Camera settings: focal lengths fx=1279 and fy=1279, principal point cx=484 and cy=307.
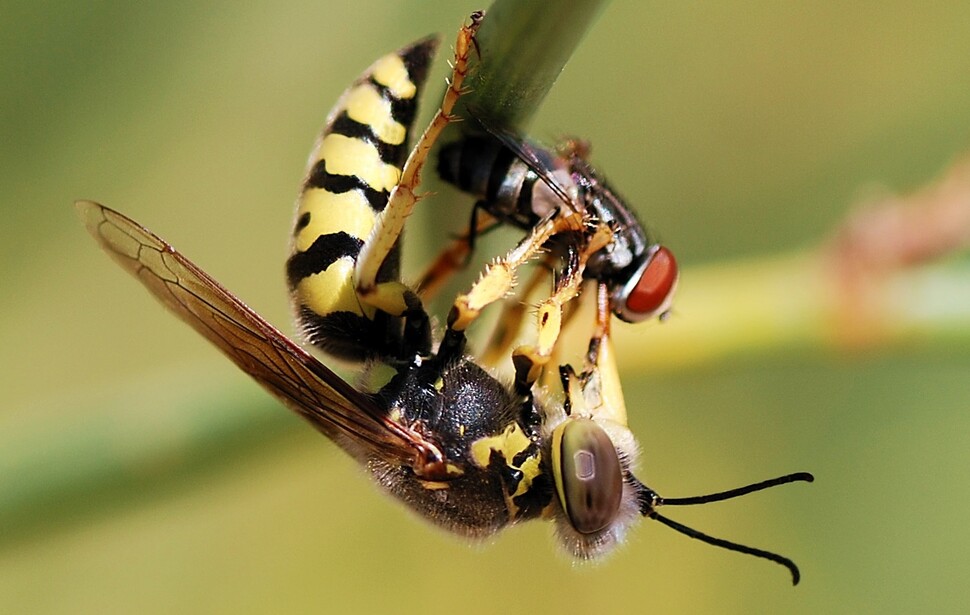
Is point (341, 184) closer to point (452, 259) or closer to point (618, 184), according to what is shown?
point (452, 259)

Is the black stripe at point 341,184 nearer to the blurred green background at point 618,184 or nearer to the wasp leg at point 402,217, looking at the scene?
the wasp leg at point 402,217

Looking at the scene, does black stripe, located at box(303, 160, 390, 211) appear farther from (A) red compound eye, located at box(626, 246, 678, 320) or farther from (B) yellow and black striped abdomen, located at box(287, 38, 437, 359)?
(A) red compound eye, located at box(626, 246, 678, 320)

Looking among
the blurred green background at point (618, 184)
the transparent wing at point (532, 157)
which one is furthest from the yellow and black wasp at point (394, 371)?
the blurred green background at point (618, 184)

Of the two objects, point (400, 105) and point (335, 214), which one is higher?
point (400, 105)

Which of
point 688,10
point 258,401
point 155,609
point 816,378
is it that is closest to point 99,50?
point 258,401

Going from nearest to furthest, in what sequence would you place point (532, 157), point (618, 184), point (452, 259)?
point (532, 157) < point (452, 259) < point (618, 184)

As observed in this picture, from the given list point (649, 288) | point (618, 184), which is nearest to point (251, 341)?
point (649, 288)
